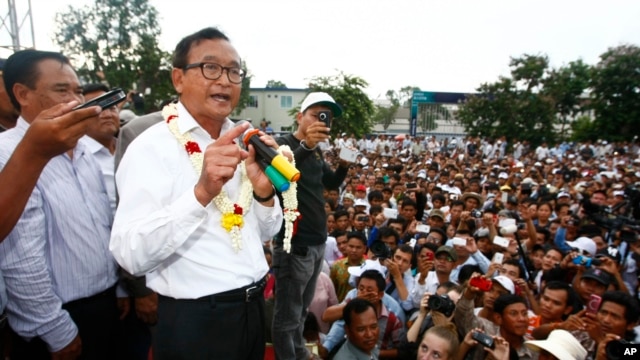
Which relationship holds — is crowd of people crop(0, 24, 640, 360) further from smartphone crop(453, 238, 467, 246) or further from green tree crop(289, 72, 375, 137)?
green tree crop(289, 72, 375, 137)

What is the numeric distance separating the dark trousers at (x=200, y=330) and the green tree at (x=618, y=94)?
27.1 meters

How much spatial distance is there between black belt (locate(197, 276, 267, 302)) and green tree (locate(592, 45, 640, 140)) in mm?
27008

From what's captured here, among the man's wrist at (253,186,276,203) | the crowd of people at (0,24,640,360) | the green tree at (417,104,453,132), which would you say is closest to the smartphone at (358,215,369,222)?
the crowd of people at (0,24,640,360)

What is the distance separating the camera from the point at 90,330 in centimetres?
198

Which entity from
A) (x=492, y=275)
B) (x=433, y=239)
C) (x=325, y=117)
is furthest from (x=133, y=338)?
(x=433, y=239)

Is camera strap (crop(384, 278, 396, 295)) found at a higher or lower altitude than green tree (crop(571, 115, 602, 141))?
lower

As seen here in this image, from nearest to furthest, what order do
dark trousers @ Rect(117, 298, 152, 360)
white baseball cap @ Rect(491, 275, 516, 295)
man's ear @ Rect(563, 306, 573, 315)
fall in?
dark trousers @ Rect(117, 298, 152, 360), man's ear @ Rect(563, 306, 573, 315), white baseball cap @ Rect(491, 275, 516, 295)

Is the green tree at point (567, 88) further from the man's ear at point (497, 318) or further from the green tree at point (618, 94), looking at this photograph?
the man's ear at point (497, 318)

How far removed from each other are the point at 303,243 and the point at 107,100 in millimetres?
1759

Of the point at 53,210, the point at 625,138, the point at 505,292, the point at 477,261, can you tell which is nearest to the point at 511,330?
the point at 505,292

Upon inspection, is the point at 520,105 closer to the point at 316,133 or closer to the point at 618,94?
the point at 618,94

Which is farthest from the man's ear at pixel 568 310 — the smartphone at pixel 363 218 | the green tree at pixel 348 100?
the green tree at pixel 348 100

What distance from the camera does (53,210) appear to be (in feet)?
6.09

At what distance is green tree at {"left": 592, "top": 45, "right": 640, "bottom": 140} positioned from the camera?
2314 centimetres
